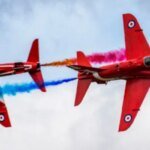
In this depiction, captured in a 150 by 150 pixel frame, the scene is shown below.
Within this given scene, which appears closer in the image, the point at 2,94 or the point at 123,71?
the point at 123,71

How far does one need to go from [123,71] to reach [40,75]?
833 centimetres

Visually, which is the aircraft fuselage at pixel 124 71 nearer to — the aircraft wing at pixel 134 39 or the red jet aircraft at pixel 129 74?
the red jet aircraft at pixel 129 74

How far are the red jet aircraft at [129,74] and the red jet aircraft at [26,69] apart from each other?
13.4 feet

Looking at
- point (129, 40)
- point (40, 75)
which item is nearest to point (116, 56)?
point (129, 40)

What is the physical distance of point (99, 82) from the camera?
8275cm

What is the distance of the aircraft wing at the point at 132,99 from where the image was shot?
81625 millimetres

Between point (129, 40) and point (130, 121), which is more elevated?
point (129, 40)

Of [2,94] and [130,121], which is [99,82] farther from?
[2,94]

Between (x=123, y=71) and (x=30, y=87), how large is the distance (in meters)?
10.5

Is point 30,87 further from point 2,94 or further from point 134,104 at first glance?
point 134,104

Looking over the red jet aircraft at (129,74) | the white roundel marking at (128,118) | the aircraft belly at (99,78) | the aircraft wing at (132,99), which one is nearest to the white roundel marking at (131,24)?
the red jet aircraft at (129,74)

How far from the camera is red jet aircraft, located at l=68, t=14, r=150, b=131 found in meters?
81.1

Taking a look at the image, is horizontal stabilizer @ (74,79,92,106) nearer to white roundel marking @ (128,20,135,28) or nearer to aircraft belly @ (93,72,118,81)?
aircraft belly @ (93,72,118,81)

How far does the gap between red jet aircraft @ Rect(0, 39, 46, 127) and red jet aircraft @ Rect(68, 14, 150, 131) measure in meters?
4.09
